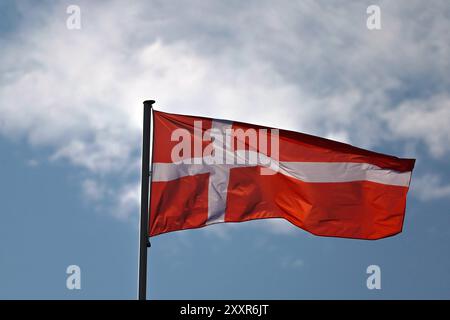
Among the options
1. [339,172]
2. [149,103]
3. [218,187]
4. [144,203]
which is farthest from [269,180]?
[144,203]

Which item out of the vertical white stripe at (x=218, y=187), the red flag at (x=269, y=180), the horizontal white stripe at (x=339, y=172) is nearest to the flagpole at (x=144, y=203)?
the red flag at (x=269, y=180)

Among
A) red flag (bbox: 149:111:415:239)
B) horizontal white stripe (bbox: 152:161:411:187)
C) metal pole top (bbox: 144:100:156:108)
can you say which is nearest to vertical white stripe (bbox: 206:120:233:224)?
red flag (bbox: 149:111:415:239)

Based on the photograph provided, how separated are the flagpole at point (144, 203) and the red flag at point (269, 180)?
34cm

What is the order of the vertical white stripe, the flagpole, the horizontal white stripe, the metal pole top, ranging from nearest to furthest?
1. the flagpole
2. the metal pole top
3. the vertical white stripe
4. the horizontal white stripe

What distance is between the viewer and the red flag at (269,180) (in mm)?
17344

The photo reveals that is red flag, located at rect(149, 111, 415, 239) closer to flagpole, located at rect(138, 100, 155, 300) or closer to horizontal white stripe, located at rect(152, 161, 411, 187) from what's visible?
horizontal white stripe, located at rect(152, 161, 411, 187)

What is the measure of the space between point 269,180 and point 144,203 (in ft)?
9.88

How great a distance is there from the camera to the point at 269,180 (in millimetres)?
18344

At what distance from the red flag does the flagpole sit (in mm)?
343

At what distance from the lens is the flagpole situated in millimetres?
15734

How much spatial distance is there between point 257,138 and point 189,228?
8.14ft

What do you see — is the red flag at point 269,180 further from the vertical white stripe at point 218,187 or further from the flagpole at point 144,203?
the flagpole at point 144,203
